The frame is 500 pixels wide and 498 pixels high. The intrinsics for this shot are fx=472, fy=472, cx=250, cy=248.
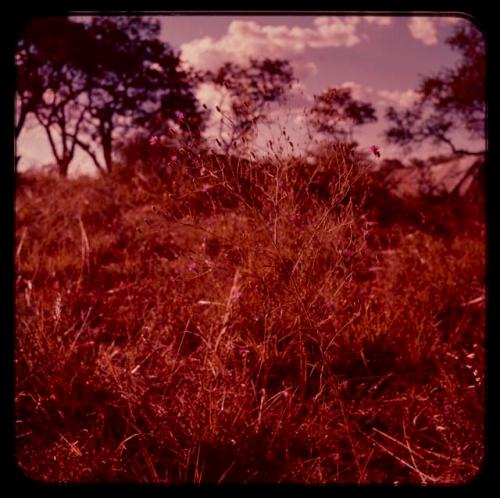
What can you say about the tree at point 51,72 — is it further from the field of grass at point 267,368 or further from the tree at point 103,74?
the field of grass at point 267,368

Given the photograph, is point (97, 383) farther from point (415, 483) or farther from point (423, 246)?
point (423, 246)

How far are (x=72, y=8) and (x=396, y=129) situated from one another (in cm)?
847

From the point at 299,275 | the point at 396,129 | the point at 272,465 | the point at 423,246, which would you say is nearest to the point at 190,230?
the point at 423,246

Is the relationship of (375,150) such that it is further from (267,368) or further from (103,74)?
(103,74)

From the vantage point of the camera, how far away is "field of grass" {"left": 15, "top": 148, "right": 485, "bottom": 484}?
1980 mm

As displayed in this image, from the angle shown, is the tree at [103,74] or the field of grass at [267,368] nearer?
the field of grass at [267,368]

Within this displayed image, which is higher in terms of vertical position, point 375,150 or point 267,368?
point 375,150

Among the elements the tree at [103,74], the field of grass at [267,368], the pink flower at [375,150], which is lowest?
the field of grass at [267,368]

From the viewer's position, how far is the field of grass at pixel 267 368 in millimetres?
1980

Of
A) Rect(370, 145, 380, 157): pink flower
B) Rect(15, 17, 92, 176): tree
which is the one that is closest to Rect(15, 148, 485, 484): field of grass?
Rect(370, 145, 380, 157): pink flower

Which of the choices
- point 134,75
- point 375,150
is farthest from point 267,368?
point 134,75

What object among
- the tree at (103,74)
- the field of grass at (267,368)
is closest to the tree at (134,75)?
the tree at (103,74)

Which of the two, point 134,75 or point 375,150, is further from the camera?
point 134,75

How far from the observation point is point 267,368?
244 centimetres
